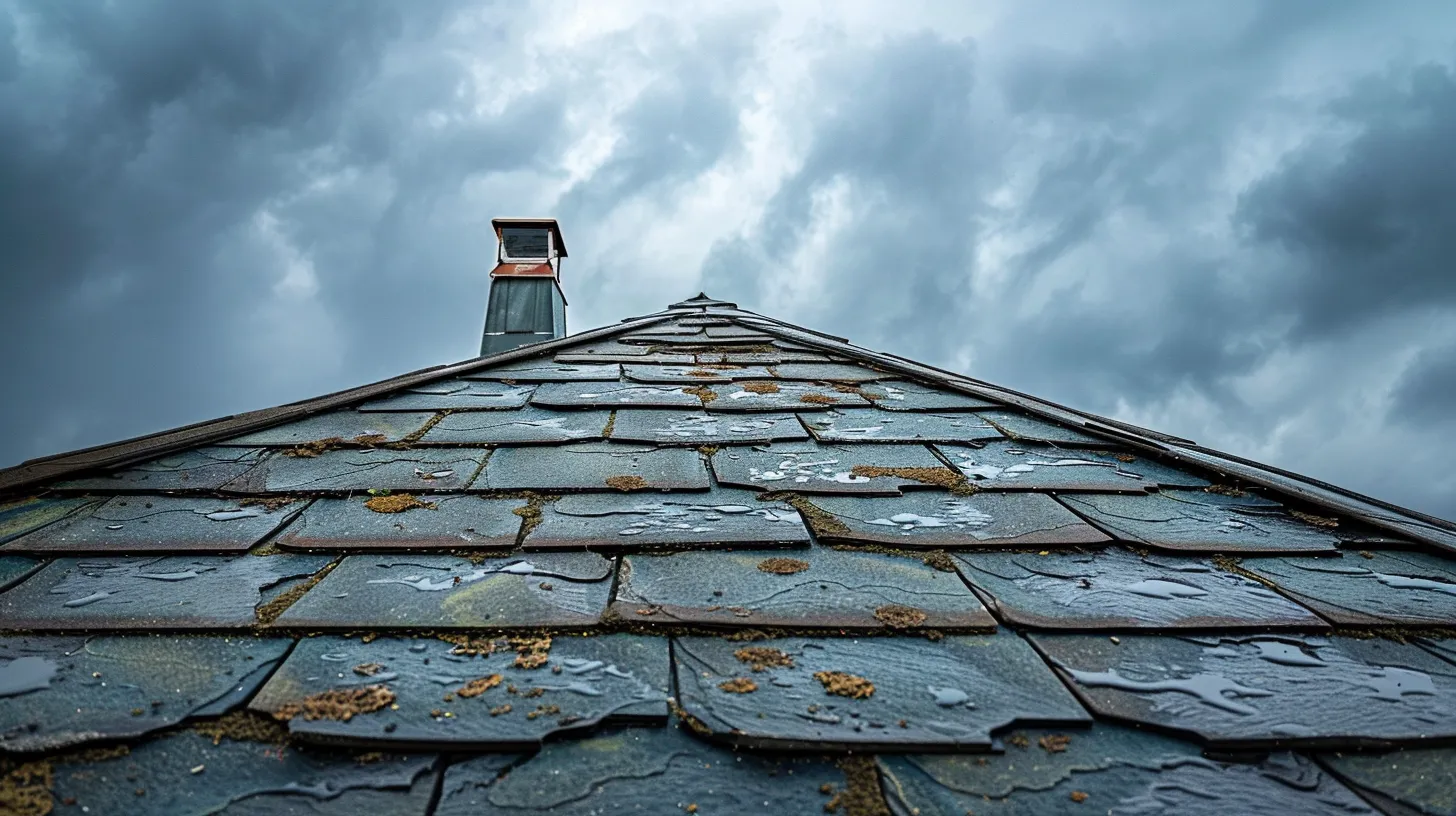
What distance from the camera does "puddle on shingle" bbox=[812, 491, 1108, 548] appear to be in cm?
138

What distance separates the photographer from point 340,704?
87 centimetres

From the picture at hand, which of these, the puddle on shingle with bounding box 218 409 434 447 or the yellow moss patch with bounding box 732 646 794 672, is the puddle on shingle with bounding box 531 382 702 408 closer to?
the puddle on shingle with bounding box 218 409 434 447

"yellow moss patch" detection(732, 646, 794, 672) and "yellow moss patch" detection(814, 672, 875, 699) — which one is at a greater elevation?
"yellow moss patch" detection(732, 646, 794, 672)

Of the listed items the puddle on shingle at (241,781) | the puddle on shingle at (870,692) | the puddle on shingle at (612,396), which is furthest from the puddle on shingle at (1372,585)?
the puddle on shingle at (612,396)

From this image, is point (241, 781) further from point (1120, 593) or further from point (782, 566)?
point (1120, 593)

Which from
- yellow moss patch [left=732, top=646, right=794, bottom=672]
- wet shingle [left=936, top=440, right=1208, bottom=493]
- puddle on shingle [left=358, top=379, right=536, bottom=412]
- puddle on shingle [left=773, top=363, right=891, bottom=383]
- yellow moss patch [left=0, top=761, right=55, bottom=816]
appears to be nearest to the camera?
yellow moss patch [left=0, top=761, right=55, bottom=816]

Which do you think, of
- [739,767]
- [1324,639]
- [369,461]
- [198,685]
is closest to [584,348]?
[369,461]

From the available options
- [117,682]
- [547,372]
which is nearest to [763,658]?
[117,682]

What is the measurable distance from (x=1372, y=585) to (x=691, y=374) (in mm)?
2080

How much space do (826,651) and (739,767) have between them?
0.26m

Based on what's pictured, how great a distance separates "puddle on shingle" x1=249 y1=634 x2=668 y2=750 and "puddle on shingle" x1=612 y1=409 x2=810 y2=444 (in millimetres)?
975

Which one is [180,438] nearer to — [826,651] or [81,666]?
[81,666]

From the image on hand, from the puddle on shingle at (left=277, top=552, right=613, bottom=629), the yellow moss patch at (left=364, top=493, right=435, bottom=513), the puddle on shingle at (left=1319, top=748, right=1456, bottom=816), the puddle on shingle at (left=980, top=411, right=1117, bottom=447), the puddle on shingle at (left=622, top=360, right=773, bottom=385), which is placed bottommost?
the puddle on shingle at (left=1319, top=748, right=1456, bottom=816)

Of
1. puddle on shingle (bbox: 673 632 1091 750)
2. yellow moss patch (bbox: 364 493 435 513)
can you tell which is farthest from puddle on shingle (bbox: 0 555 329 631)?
puddle on shingle (bbox: 673 632 1091 750)
